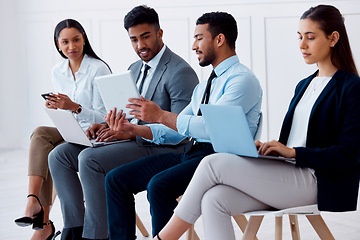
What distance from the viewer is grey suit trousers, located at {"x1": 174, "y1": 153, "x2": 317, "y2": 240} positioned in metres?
1.92

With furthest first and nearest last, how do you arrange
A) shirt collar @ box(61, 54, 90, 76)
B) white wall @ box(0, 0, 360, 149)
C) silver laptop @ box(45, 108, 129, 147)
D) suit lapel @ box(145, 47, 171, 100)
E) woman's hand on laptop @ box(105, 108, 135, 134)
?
white wall @ box(0, 0, 360, 149) < shirt collar @ box(61, 54, 90, 76) < suit lapel @ box(145, 47, 171, 100) < silver laptop @ box(45, 108, 129, 147) < woman's hand on laptop @ box(105, 108, 135, 134)

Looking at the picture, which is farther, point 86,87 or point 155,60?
point 86,87

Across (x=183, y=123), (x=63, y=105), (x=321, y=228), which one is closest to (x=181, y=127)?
(x=183, y=123)

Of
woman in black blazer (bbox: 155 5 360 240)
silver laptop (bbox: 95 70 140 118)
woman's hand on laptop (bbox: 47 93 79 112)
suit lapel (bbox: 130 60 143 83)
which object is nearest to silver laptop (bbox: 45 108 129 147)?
woman's hand on laptop (bbox: 47 93 79 112)

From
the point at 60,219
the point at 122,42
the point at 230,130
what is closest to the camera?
the point at 230,130

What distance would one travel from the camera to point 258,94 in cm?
226

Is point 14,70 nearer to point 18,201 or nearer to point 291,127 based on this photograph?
point 18,201

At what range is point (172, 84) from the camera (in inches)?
106

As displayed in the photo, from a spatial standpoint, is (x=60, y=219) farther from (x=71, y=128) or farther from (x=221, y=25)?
(x=221, y=25)

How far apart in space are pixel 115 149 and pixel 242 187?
90 centimetres

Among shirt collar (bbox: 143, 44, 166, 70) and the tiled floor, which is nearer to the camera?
shirt collar (bbox: 143, 44, 166, 70)

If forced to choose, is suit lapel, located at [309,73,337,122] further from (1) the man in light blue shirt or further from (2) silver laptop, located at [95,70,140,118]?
(2) silver laptop, located at [95,70,140,118]

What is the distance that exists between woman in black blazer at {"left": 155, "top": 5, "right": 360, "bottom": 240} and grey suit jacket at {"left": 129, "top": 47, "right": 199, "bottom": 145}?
72 cm

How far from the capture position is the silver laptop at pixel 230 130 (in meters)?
1.85
